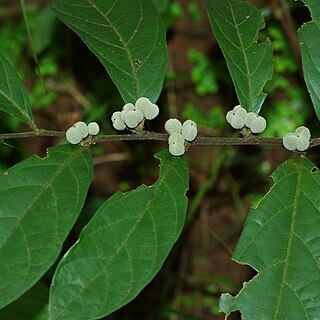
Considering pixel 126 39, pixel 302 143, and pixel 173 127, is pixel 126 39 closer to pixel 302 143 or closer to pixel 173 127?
pixel 173 127

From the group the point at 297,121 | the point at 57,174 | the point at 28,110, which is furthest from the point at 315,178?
the point at 297,121

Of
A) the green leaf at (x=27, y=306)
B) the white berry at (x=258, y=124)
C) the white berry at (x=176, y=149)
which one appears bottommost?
the green leaf at (x=27, y=306)

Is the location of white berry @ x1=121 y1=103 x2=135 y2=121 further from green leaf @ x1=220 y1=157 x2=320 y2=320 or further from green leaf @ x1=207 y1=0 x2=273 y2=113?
green leaf @ x1=220 y1=157 x2=320 y2=320

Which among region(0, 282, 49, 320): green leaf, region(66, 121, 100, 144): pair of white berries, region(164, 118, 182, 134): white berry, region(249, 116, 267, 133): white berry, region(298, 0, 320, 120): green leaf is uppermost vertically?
region(298, 0, 320, 120): green leaf

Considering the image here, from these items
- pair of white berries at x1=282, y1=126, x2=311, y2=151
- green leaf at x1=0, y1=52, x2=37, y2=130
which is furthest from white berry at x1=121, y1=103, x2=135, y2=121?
pair of white berries at x1=282, y1=126, x2=311, y2=151

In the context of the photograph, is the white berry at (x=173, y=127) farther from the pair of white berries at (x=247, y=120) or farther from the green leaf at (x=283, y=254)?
the green leaf at (x=283, y=254)

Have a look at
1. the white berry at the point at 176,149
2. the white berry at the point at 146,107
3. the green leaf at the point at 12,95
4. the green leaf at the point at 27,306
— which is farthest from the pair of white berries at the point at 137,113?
the green leaf at the point at 27,306

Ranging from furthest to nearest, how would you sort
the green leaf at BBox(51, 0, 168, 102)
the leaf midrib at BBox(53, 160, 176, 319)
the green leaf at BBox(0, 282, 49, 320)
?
the green leaf at BBox(0, 282, 49, 320)
the green leaf at BBox(51, 0, 168, 102)
the leaf midrib at BBox(53, 160, 176, 319)

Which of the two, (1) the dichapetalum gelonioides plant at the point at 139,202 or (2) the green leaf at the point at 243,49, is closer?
(1) the dichapetalum gelonioides plant at the point at 139,202
